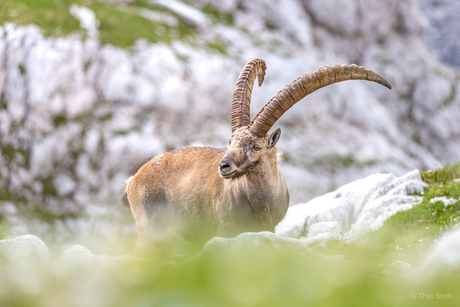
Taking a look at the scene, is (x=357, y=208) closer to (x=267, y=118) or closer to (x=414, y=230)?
(x=414, y=230)

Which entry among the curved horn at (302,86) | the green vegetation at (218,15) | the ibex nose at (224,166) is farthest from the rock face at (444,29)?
the ibex nose at (224,166)

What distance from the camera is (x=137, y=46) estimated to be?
40.2 metres

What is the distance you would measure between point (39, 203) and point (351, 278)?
1426 inches

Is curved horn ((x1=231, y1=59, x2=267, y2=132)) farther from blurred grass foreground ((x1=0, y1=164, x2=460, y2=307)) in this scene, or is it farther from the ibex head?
blurred grass foreground ((x1=0, y1=164, x2=460, y2=307))

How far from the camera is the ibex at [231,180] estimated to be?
28.4ft

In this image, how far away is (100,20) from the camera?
41.5m

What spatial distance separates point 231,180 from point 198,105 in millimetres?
32026

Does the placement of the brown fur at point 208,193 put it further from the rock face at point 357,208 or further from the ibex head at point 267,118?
the rock face at point 357,208

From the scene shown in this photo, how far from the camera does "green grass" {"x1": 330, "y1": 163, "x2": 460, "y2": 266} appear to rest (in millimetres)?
8977

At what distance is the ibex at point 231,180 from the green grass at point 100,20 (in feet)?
106

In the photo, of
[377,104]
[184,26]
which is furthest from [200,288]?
[377,104]

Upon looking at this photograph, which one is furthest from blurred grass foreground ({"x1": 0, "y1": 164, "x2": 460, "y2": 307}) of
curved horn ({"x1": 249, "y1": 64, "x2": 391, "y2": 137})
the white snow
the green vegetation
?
the green vegetation

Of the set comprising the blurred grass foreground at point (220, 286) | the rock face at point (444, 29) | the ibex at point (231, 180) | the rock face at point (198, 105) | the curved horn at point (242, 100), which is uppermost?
the rock face at point (444, 29)

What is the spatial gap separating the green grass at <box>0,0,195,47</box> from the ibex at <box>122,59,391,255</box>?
32.2 meters
